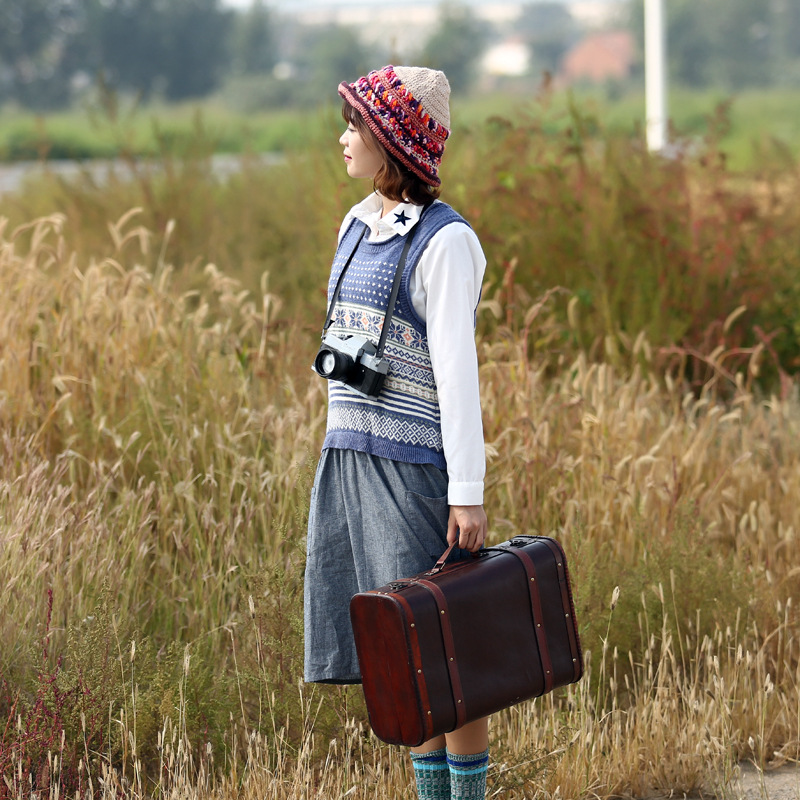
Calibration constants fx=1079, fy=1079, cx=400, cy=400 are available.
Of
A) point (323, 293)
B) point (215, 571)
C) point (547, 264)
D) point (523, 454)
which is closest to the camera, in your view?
point (215, 571)

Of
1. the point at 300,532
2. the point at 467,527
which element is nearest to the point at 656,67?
the point at 300,532

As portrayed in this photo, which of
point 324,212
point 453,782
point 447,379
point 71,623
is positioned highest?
point 324,212

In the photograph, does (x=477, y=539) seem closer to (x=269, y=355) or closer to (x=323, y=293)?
(x=269, y=355)

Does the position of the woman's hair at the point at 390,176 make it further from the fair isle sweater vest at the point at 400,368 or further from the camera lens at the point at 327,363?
the camera lens at the point at 327,363

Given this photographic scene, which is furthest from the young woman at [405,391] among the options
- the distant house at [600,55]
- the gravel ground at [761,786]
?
the distant house at [600,55]

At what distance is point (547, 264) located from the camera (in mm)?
5520

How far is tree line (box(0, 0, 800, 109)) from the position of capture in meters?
57.3

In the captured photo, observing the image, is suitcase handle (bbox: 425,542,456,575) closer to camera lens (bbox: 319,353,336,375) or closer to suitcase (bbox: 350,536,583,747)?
suitcase (bbox: 350,536,583,747)

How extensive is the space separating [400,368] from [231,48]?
227 ft

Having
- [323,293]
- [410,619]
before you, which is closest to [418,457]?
[410,619]

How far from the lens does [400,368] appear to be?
2.20 m

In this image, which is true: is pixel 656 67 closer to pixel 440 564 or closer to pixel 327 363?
pixel 327 363

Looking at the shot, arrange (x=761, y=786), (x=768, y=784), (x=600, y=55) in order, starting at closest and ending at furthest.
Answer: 1. (x=761, y=786)
2. (x=768, y=784)
3. (x=600, y=55)

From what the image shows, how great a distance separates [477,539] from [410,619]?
251 mm
